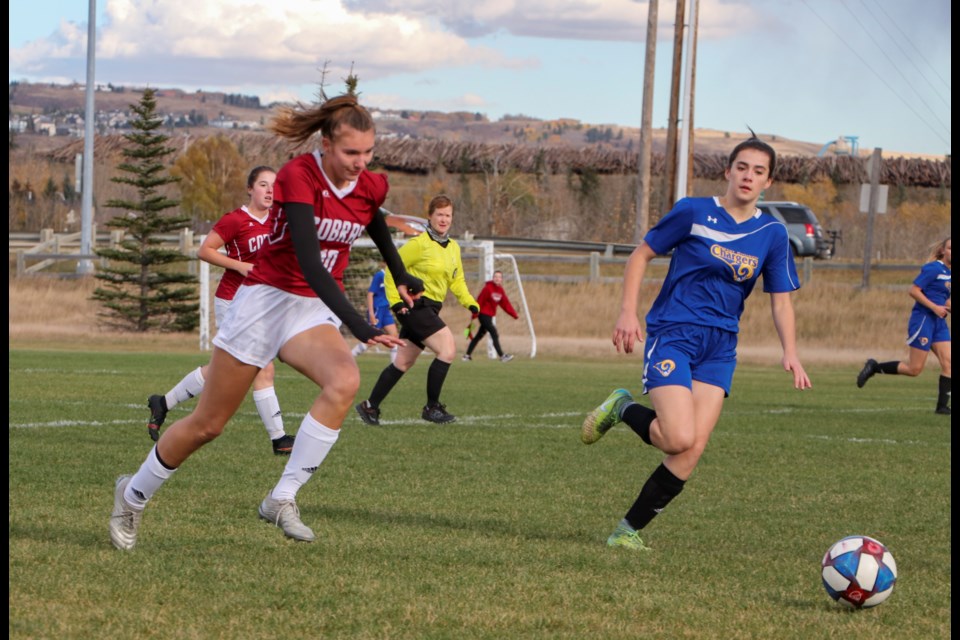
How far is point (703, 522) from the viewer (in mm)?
7074

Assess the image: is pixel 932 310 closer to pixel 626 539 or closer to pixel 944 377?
pixel 944 377

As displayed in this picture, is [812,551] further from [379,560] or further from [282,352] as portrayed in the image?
[282,352]

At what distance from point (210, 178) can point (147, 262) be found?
32.2 m

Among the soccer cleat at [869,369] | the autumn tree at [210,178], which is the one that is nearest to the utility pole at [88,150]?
the autumn tree at [210,178]

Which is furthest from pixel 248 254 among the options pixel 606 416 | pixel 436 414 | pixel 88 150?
pixel 88 150

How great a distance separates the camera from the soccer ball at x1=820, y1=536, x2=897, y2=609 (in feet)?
16.5

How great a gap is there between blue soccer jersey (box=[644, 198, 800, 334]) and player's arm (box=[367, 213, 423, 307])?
3.75 feet

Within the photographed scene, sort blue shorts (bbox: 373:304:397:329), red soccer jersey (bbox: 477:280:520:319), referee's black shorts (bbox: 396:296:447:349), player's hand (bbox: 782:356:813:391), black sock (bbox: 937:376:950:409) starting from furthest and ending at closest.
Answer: red soccer jersey (bbox: 477:280:520:319)
blue shorts (bbox: 373:304:397:329)
black sock (bbox: 937:376:950:409)
referee's black shorts (bbox: 396:296:447:349)
player's hand (bbox: 782:356:813:391)

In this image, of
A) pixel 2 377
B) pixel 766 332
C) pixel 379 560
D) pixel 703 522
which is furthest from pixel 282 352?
pixel 766 332

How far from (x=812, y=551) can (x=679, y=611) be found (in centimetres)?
174

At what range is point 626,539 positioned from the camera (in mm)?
6184

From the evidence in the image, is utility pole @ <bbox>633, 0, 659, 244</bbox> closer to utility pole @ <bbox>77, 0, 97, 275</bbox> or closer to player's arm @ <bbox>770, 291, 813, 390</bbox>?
utility pole @ <bbox>77, 0, 97, 275</bbox>

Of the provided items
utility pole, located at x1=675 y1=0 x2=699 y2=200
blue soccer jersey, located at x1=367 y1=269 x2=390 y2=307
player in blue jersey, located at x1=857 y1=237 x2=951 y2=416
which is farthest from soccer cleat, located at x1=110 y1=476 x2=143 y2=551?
utility pole, located at x1=675 y1=0 x2=699 y2=200

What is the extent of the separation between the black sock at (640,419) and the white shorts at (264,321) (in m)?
1.58
